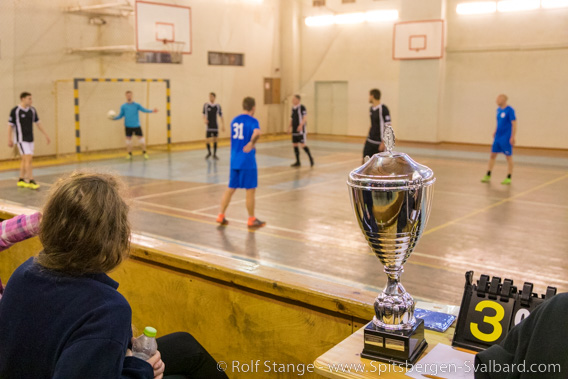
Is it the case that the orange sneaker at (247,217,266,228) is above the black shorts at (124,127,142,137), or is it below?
below

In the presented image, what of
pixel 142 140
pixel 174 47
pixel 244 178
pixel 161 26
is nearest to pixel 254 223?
pixel 244 178

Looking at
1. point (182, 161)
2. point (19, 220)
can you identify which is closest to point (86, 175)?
point (19, 220)

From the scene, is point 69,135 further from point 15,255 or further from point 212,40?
point 15,255

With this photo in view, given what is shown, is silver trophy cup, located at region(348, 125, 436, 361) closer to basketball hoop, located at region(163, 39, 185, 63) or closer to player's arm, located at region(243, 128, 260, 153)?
player's arm, located at region(243, 128, 260, 153)

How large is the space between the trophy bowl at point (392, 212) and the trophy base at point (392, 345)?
0.04 metres

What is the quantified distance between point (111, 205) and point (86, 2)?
17.7m

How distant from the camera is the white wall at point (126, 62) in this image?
16422 millimetres

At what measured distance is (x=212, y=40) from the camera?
22.1 metres

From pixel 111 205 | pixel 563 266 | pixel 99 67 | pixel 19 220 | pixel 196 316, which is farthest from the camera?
pixel 99 67

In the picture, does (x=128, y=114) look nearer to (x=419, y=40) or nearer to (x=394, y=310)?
(x=419, y=40)

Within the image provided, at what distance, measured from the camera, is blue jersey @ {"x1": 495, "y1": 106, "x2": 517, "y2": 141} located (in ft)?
42.8

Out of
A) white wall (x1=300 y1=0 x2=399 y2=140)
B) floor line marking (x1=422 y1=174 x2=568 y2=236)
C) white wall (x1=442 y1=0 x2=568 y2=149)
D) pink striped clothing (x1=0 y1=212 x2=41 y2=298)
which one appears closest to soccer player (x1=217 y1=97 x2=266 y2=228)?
floor line marking (x1=422 y1=174 x2=568 y2=236)

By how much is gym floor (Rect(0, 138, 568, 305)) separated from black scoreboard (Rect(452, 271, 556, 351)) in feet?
5.69

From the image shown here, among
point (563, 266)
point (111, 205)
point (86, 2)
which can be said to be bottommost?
point (563, 266)
